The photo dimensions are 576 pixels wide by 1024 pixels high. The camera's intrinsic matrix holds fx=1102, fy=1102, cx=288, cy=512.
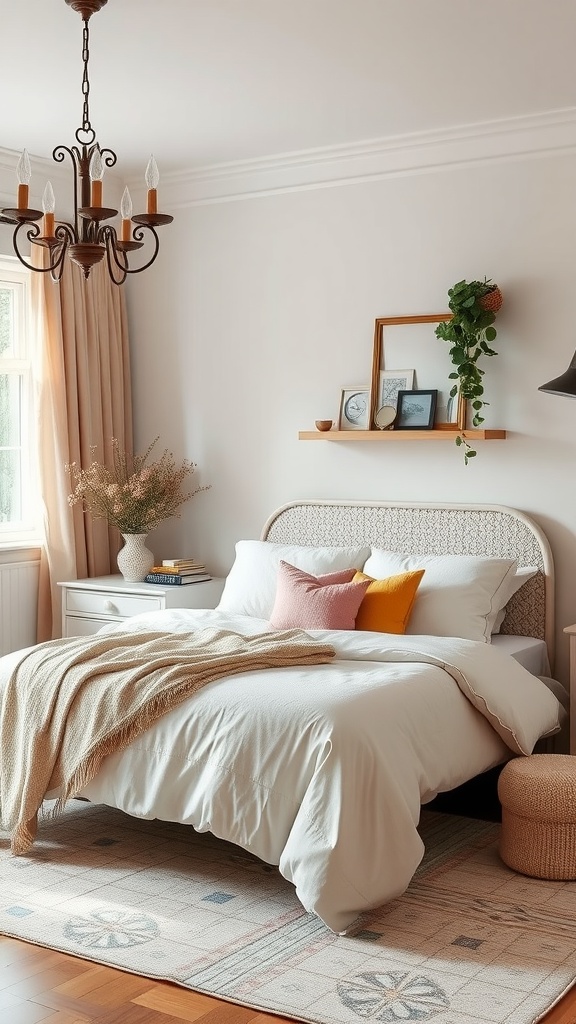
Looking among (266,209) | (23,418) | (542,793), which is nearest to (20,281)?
(23,418)

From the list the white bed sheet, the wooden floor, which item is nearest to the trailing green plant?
the white bed sheet

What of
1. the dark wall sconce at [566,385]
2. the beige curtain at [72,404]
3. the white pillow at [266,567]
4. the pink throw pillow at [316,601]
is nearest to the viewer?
the dark wall sconce at [566,385]

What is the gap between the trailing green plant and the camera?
4.59 m

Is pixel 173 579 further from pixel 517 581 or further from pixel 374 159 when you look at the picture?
pixel 374 159

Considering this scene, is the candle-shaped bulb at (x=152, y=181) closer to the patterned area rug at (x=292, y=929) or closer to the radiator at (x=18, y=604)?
the patterned area rug at (x=292, y=929)

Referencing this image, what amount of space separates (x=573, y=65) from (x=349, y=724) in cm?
248

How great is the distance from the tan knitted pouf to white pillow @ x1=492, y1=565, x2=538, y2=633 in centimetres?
116

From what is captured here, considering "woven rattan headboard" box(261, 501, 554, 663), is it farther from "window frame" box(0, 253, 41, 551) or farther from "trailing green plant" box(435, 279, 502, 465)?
"window frame" box(0, 253, 41, 551)

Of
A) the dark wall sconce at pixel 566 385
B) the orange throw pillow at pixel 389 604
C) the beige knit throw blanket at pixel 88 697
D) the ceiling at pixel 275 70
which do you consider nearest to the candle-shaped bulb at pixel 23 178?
the ceiling at pixel 275 70

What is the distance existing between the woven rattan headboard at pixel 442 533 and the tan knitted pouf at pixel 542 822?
1.23m

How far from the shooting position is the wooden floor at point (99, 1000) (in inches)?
99.3

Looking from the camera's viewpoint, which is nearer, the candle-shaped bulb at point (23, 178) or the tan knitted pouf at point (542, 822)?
the candle-shaped bulb at point (23, 178)

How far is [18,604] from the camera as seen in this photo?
534cm

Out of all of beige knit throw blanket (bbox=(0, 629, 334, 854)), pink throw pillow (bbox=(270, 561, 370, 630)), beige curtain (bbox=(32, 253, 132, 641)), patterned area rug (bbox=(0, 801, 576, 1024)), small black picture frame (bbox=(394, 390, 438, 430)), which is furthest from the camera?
beige curtain (bbox=(32, 253, 132, 641))
